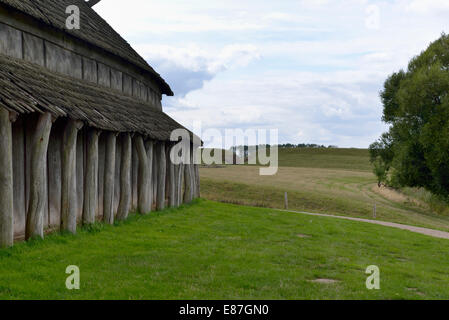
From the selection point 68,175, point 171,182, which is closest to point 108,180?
point 68,175

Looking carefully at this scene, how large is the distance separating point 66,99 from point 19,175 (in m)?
2.44

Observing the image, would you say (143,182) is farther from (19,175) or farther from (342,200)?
(342,200)

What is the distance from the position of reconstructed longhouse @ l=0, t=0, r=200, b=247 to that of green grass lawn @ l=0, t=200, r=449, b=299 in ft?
2.87

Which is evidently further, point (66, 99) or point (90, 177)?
point (90, 177)

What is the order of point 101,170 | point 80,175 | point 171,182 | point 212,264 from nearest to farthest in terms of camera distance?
1. point 212,264
2. point 80,175
3. point 101,170
4. point 171,182

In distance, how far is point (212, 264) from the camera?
866 centimetres

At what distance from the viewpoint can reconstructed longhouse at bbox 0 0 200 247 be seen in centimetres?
936

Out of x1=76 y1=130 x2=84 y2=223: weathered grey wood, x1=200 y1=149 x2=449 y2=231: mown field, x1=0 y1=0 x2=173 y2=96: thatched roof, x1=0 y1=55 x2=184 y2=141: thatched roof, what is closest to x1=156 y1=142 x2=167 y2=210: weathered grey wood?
x1=0 y1=55 x2=184 y2=141: thatched roof

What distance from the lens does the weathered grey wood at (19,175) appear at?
953 cm

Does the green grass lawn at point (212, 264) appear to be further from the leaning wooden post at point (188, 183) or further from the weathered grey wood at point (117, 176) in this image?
the leaning wooden post at point (188, 183)

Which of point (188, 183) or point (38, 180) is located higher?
point (38, 180)

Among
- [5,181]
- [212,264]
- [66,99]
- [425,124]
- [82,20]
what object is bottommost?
[212,264]

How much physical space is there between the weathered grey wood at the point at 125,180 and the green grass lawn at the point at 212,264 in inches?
17.3

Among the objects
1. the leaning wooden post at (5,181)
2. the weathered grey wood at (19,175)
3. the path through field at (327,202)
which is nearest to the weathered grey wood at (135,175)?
the weathered grey wood at (19,175)
